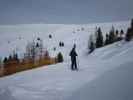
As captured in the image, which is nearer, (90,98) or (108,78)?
(90,98)

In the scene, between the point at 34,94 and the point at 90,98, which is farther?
the point at 34,94

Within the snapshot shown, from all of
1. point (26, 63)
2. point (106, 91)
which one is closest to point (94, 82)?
point (106, 91)

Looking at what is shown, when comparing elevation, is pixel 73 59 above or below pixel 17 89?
above

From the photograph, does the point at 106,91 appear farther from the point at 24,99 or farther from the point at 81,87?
the point at 24,99

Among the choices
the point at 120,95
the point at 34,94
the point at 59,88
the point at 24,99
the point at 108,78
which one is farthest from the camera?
the point at 108,78

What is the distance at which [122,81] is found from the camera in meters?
9.02

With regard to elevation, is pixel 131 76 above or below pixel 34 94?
above

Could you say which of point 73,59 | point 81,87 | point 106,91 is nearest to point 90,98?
point 106,91

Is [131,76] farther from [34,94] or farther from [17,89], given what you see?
[17,89]

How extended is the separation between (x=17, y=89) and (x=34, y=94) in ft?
4.60

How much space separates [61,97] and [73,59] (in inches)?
259

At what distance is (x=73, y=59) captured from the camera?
14.3 metres

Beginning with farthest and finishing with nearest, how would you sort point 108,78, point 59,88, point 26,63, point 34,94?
point 26,63 → point 108,78 → point 59,88 → point 34,94

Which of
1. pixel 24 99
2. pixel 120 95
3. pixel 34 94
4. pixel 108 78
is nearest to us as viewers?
pixel 120 95
